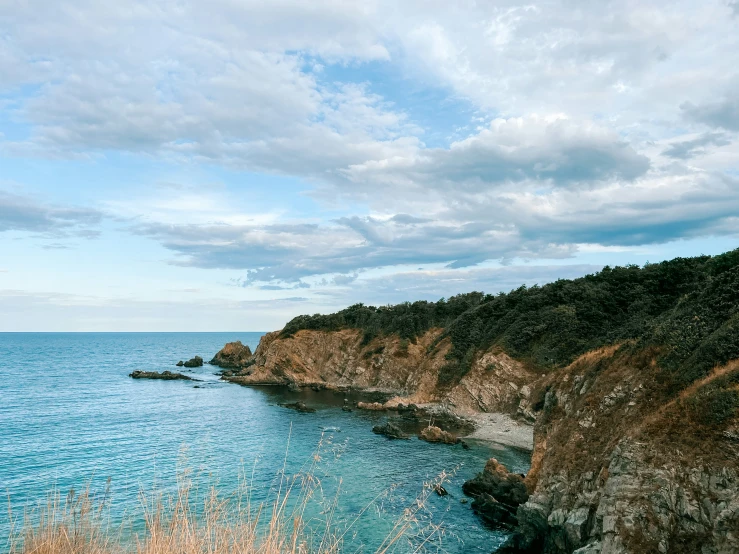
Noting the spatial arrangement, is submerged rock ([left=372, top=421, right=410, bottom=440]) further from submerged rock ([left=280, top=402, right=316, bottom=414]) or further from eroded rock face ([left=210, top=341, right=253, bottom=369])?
eroded rock face ([left=210, top=341, right=253, bottom=369])

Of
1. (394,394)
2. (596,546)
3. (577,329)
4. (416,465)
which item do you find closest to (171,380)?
(394,394)

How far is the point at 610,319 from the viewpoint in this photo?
49812 millimetres

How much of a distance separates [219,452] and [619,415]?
30542 mm

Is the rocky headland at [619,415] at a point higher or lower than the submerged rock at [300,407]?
higher

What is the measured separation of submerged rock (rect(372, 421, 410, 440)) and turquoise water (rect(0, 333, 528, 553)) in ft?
3.38

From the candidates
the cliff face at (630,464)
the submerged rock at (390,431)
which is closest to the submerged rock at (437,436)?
the submerged rock at (390,431)

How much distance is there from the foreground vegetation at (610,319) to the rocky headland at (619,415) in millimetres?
113

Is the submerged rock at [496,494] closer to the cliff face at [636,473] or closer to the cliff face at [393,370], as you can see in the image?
the cliff face at [636,473]

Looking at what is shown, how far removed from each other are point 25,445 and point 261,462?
67.3 feet

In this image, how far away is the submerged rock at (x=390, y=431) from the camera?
43.9m

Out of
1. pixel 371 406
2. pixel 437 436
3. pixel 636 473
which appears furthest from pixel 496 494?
pixel 371 406

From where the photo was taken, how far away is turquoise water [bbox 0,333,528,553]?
25.5 metres

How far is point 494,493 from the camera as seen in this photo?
27.8 metres

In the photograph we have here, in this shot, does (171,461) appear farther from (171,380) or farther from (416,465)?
(171,380)
